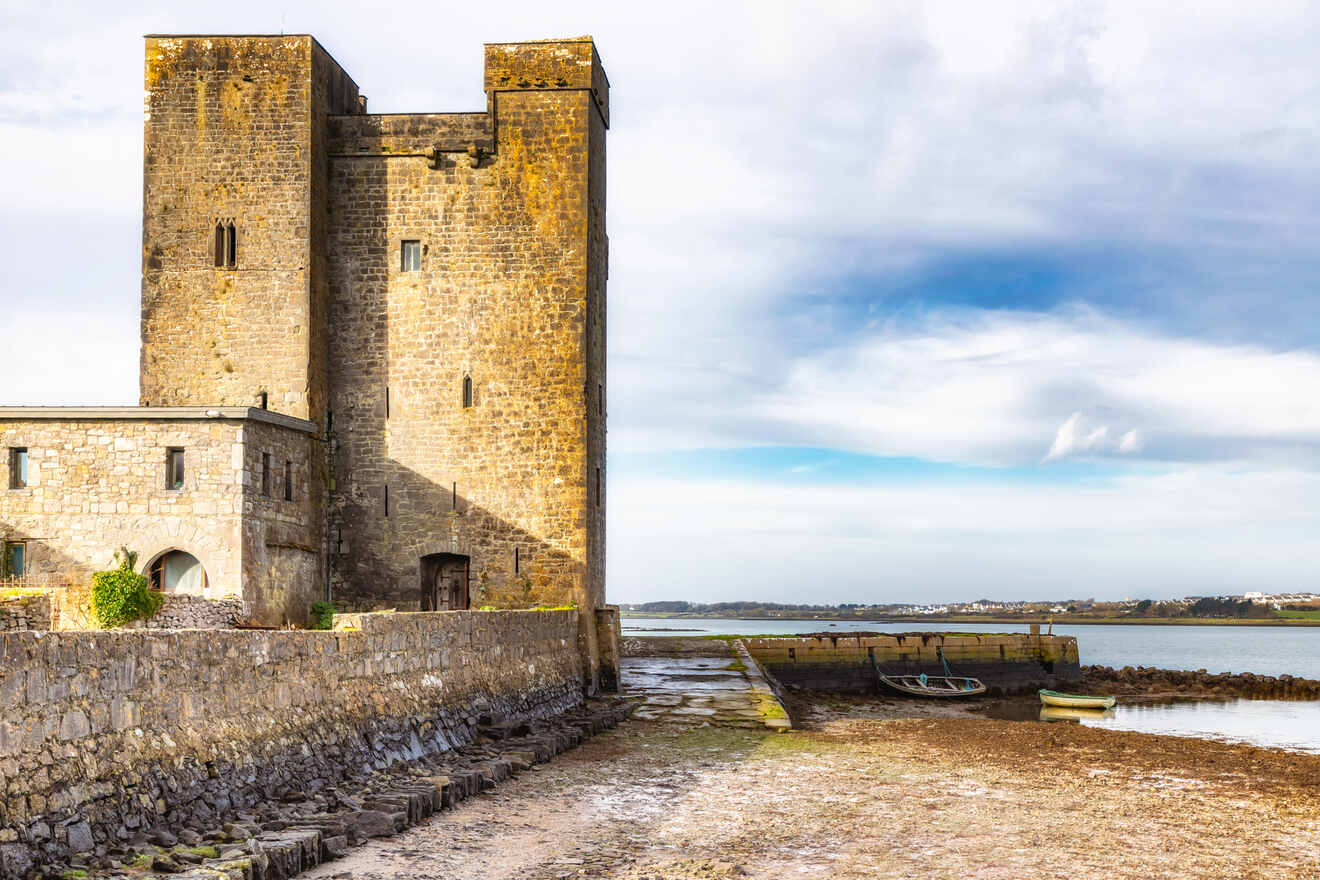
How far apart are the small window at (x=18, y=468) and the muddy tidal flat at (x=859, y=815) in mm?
10522

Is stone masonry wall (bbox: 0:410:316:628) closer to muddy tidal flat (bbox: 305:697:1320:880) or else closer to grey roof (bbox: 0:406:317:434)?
grey roof (bbox: 0:406:317:434)

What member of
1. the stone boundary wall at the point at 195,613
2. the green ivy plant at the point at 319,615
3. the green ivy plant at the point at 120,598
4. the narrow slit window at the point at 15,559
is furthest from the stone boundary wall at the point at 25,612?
the green ivy plant at the point at 319,615

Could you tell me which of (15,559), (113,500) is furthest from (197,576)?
(15,559)

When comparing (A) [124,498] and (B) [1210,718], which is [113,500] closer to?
(A) [124,498]

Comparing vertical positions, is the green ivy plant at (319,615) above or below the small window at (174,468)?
below

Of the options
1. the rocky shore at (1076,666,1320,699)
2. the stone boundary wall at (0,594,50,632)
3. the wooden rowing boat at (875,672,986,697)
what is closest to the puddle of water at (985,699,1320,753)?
the wooden rowing boat at (875,672,986,697)

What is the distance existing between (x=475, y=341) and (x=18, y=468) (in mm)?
8216

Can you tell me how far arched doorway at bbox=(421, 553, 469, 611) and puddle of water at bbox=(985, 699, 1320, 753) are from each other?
46.0 ft

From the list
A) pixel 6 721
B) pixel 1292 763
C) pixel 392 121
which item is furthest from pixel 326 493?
pixel 1292 763

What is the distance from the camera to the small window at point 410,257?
2391 centimetres

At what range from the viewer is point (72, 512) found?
19859 mm

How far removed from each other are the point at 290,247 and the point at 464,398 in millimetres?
4357

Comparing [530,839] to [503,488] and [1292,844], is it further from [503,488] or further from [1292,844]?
[503,488]

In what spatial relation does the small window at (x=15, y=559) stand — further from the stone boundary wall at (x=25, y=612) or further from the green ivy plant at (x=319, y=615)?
the green ivy plant at (x=319, y=615)
